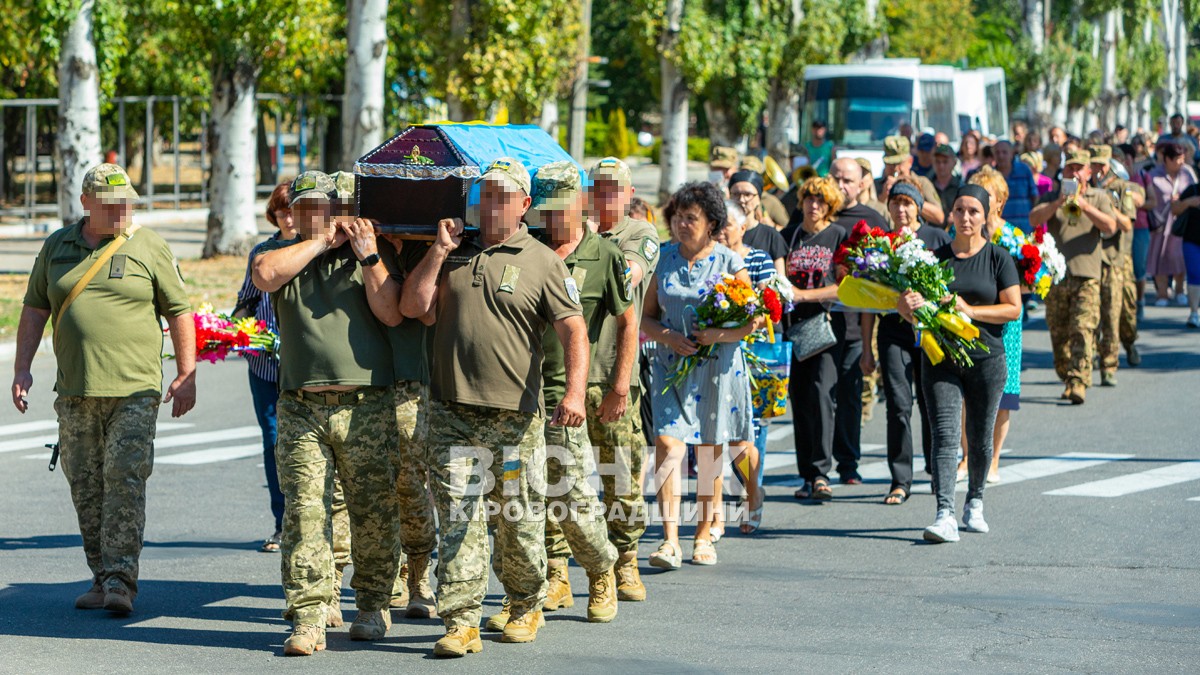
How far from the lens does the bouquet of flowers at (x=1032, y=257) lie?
9719mm

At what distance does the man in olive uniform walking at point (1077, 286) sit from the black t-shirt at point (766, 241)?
15.1 feet

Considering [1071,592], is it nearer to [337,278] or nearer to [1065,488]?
[1065,488]

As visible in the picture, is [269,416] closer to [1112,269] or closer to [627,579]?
[627,579]

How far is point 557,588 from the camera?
744cm

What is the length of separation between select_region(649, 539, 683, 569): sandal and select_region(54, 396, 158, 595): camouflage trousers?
2479 millimetres

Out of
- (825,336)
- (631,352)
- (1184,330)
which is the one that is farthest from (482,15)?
(631,352)

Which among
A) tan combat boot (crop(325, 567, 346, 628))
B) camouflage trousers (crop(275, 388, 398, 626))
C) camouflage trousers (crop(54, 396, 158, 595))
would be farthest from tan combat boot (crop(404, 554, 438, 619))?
camouflage trousers (crop(54, 396, 158, 595))

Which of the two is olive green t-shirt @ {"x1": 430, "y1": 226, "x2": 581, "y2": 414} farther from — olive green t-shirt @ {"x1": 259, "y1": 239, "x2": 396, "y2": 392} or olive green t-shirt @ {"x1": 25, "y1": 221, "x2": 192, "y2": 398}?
olive green t-shirt @ {"x1": 25, "y1": 221, "x2": 192, "y2": 398}

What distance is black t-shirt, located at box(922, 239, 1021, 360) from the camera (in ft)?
29.9

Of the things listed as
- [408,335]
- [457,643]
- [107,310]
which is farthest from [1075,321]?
[107,310]

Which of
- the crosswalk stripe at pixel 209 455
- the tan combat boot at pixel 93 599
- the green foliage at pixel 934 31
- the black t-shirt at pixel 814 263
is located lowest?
the crosswalk stripe at pixel 209 455

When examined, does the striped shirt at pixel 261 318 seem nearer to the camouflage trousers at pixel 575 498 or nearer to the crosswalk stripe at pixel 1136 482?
the camouflage trousers at pixel 575 498

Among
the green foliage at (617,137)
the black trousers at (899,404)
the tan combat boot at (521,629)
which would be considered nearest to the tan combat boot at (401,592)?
the tan combat boot at (521,629)

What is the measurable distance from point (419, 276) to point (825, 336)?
4.23 metres
